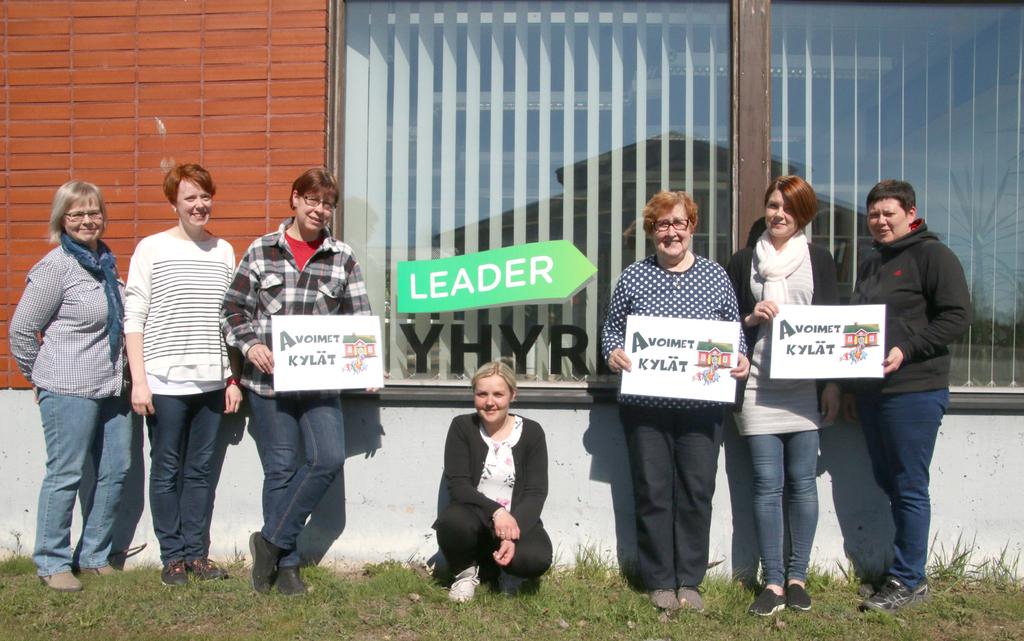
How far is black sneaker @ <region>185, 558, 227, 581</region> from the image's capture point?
13.6 ft

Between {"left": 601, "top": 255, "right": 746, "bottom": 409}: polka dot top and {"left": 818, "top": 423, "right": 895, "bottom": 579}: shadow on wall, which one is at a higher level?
{"left": 601, "top": 255, "right": 746, "bottom": 409}: polka dot top

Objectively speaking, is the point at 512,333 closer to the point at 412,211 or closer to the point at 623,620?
the point at 412,211

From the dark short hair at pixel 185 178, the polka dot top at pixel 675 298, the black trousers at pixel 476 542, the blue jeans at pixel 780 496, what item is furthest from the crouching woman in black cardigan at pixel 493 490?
the dark short hair at pixel 185 178

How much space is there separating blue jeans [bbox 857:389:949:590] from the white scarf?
620 mm

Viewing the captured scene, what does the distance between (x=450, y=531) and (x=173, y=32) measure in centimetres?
293

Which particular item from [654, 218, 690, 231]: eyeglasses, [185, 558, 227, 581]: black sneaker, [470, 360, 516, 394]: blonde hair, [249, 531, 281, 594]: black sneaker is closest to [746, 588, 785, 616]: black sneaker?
[470, 360, 516, 394]: blonde hair

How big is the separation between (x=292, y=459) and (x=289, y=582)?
1.82ft

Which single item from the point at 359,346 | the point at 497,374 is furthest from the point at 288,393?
the point at 497,374

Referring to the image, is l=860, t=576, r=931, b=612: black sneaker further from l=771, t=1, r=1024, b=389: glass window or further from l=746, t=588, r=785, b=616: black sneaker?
l=771, t=1, r=1024, b=389: glass window

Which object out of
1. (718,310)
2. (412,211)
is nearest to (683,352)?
(718,310)

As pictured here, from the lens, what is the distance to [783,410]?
3.88 metres

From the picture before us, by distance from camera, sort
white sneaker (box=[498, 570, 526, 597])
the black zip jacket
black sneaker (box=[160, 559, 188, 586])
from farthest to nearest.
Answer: black sneaker (box=[160, 559, 188, 586]) → white sneaker (box=[498, 570, 526, 597]) → the black zip jacket

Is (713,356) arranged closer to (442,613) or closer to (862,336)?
(862,336)

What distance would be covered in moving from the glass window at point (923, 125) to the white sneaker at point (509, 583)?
2308 millimetres
